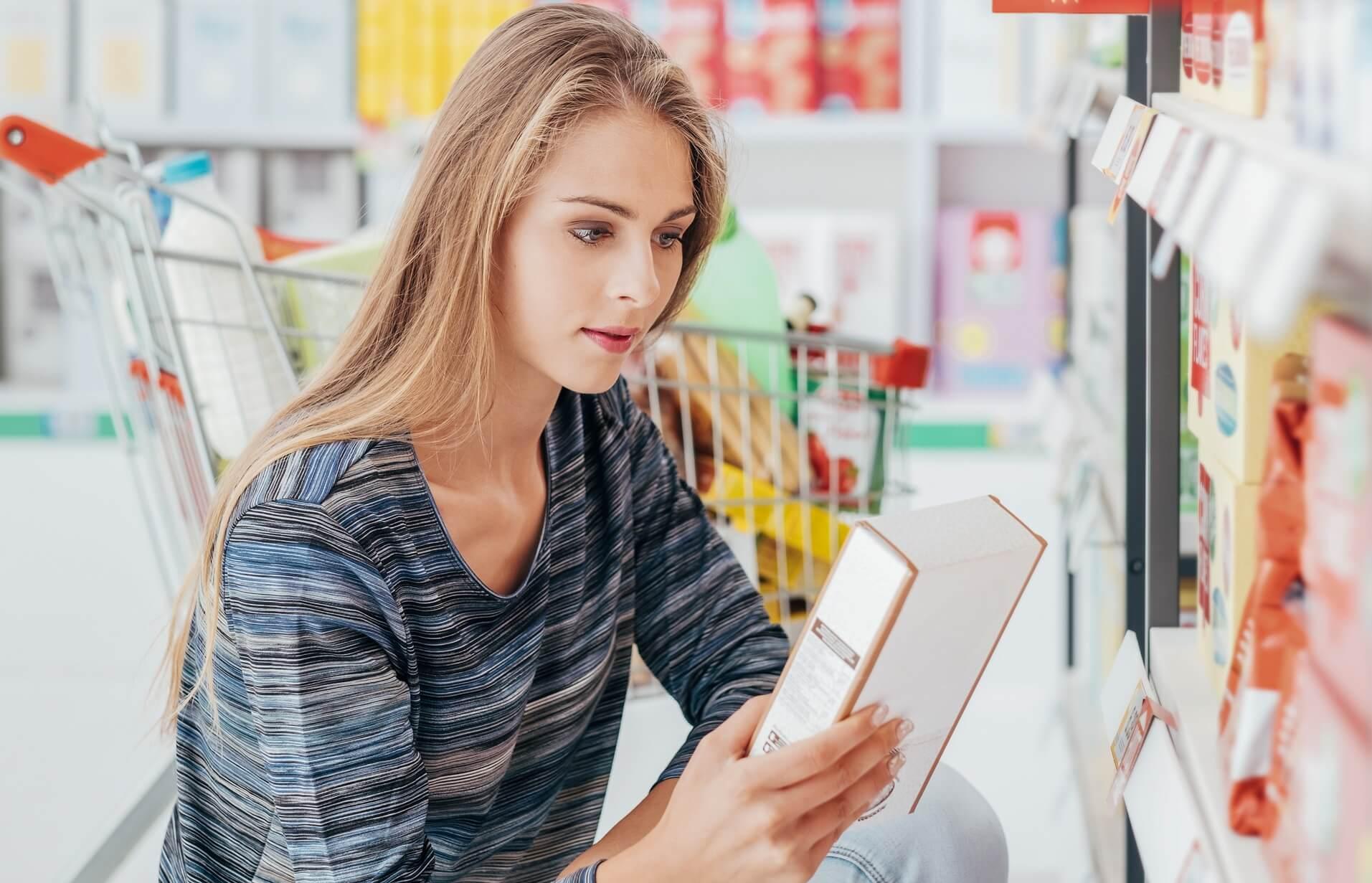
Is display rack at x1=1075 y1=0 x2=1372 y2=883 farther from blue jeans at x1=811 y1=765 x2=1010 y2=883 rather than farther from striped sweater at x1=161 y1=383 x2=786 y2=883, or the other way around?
striped sweater at x1=161 y1=383 x2=786 y2=883

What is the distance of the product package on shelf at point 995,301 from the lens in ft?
9.66

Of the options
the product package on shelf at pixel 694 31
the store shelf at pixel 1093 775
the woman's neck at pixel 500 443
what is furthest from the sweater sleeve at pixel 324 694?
the product package on shelf at pixel 694 31

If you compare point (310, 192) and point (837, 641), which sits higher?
point (310, 192)

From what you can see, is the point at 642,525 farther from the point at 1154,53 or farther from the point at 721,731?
the point at 1154,53

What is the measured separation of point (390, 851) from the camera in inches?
39.5

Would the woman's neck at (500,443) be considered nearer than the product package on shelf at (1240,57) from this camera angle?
No

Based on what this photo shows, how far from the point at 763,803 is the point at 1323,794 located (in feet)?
1.29

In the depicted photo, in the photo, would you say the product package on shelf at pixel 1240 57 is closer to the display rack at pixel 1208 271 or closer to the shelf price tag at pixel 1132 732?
the display rack at pixel 1208 271

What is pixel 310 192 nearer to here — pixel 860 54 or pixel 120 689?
pixel 120 689

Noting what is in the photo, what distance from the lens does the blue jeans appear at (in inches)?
43.5

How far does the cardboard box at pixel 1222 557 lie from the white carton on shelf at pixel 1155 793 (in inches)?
1.9

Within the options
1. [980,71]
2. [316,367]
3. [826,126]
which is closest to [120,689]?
[316,367]

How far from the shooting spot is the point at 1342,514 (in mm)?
537

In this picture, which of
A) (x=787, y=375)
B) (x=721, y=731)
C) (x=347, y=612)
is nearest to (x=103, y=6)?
(x=787, y=375)
